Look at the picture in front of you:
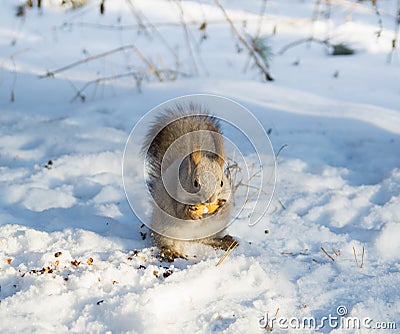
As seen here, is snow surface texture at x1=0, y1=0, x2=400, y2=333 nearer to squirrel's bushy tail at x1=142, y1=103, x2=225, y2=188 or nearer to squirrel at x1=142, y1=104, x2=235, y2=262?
squirrel at x1=142, y1=104, x2=235, y2=262

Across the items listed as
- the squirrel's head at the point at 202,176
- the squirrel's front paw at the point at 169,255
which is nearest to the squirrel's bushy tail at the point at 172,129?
the squirrel's head at the point at 202,176

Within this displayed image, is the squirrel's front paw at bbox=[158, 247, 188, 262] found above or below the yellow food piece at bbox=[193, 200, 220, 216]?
below

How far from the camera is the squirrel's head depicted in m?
1.94

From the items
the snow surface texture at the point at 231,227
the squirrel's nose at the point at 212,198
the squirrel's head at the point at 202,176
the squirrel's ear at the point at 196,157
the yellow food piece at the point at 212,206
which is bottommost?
the snow surface texture at the point at 231,227

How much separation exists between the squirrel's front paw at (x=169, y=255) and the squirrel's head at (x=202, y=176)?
332 mm

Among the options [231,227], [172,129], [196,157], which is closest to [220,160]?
[196,157]

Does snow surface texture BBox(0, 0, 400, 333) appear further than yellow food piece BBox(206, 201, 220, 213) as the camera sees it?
No

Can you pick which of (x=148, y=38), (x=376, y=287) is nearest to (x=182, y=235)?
(x=376, y=287)

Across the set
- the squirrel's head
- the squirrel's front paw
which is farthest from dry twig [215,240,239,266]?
the squirrel's head

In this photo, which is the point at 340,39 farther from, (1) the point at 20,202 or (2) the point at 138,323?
(2) the point at 138,323

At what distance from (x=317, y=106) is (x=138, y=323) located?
8.38 ft

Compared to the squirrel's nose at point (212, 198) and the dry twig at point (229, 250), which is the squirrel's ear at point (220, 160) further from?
the dry twig at point (229, 250)

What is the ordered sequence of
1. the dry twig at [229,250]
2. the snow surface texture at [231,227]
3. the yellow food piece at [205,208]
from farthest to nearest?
the dry twig at [229,250]
the yellow food piece at [205,208]
the snow surface texture at [231,227]

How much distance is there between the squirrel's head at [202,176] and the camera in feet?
6.37
